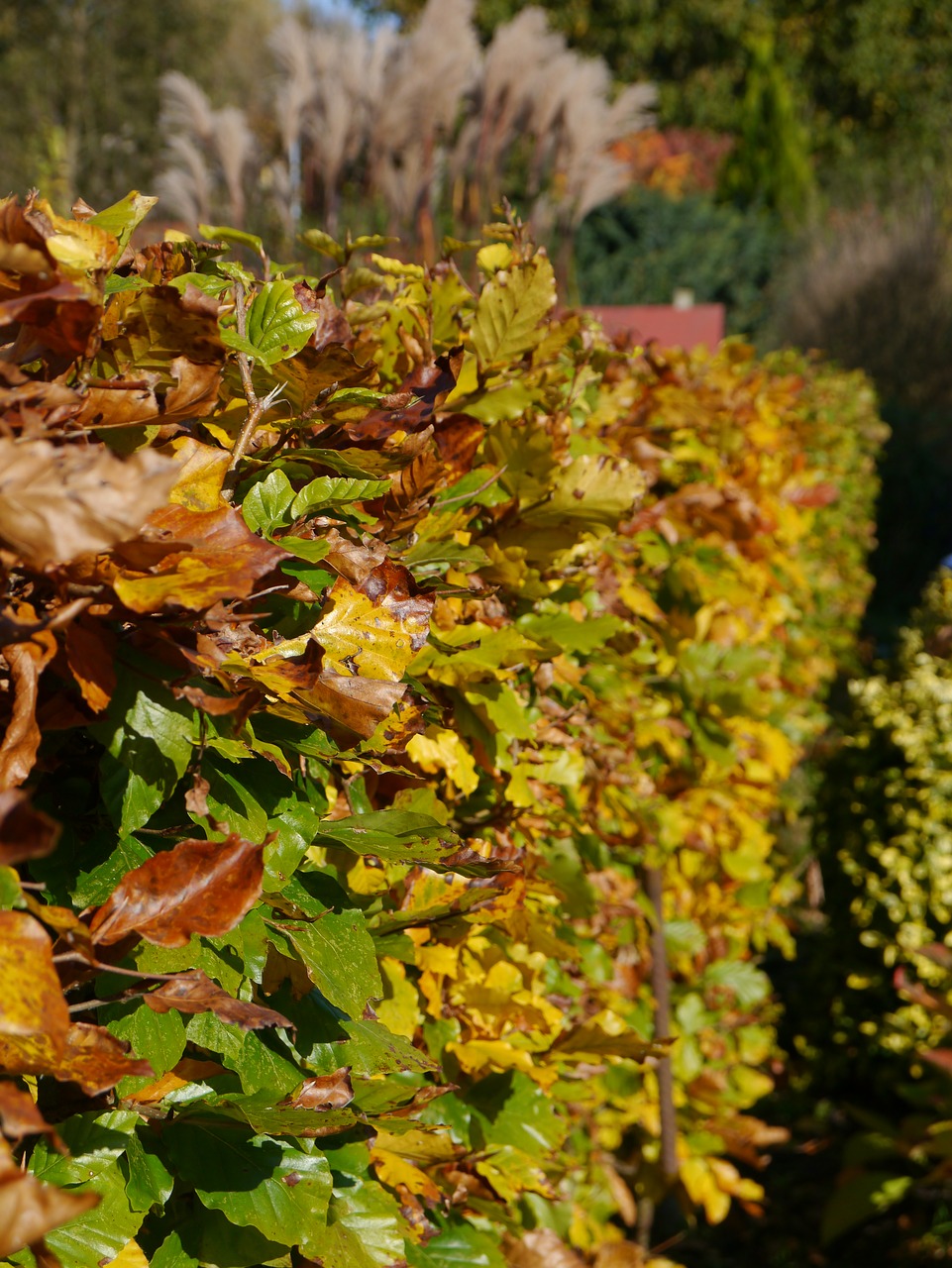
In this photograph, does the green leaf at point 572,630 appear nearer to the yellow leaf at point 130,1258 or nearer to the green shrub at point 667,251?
the yellow leaf at point 130,1258

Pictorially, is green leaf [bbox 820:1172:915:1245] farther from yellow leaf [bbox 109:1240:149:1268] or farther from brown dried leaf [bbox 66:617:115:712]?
brown dried leaf [bbox 66:617:115:712]

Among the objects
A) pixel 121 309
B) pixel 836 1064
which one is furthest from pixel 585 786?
pixel 836 1064

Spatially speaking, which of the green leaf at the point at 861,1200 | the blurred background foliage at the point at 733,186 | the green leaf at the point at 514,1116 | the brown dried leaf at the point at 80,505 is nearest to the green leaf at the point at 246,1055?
the brown dried leaf at the point at 80,505

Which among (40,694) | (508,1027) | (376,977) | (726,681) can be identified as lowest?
(726,681)

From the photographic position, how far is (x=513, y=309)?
1.35 meters

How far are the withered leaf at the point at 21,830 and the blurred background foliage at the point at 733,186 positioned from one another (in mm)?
3076

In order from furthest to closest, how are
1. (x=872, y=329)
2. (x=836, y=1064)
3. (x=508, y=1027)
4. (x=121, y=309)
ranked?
1. (x=872, y=329)
2. (x=836, y=1064)
3. (x=508, y=1027)
4. (x=121, y=309)

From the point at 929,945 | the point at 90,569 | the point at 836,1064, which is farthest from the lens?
the point at 836,1064

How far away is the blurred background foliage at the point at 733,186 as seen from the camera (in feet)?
12.7

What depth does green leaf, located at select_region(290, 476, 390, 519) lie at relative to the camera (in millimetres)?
1054

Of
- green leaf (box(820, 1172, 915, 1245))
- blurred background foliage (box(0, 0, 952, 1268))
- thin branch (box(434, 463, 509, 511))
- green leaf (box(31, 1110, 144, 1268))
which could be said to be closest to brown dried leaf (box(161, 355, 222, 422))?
thin branch (box(434, 463, 509, 511))

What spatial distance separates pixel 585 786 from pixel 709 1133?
1.52 m

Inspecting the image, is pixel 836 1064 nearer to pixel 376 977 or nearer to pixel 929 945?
pixel 929 945

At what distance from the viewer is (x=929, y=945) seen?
3.42m
